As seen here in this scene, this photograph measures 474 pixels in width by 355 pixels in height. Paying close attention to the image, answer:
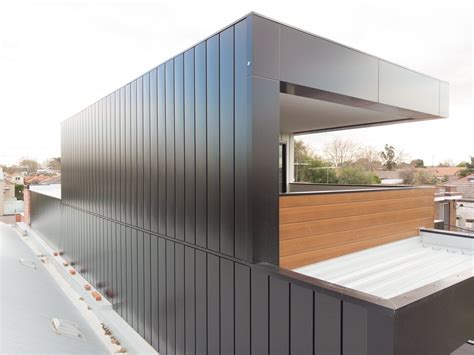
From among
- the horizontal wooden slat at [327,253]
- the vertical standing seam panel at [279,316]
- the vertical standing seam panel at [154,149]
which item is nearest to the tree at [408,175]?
the horizontal wooden slat at [327,253]

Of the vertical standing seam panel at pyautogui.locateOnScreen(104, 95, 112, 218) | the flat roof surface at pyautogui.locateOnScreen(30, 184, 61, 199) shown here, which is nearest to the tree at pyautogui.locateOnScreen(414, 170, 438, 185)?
the vertical standing seam panel at pyautogui.locateOnScreen(104, 95, 112, 218)

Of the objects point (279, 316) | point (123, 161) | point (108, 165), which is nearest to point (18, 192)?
→ point (108, 165)

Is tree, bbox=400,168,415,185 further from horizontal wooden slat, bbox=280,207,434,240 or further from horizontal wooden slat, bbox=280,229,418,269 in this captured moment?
horizontal wooden slat, bbox=280,229,418,269

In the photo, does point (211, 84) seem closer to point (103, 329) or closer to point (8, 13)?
point (103, 329)

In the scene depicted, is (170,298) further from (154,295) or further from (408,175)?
(408,175)

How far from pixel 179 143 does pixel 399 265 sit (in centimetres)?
283

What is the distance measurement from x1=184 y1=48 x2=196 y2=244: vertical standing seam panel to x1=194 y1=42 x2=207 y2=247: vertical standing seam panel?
0.08 meters

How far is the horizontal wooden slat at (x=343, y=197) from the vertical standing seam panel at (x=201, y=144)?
86cm

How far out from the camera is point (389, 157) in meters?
23.2

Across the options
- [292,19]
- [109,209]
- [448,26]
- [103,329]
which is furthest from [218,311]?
[448,26]

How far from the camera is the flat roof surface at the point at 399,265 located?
293 cm

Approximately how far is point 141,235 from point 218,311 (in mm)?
2149

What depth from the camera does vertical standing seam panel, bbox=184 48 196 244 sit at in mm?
3547

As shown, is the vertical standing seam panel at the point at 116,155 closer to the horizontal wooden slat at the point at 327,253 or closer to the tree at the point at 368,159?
the horizontal wooden slat at the point at 327,253
